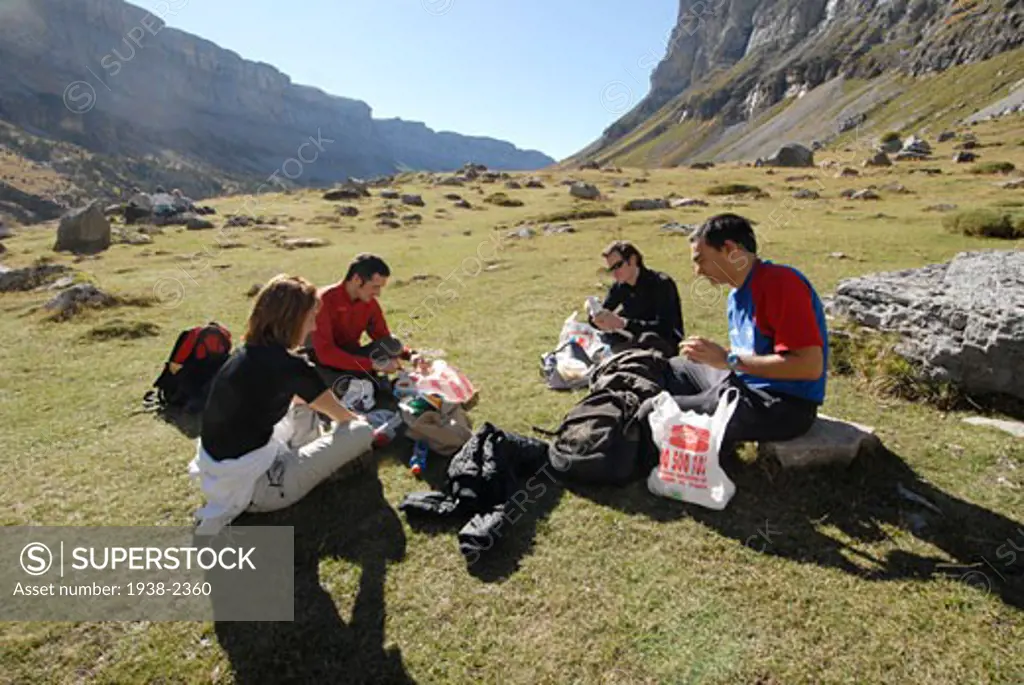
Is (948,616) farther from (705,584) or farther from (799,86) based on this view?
(799,86)

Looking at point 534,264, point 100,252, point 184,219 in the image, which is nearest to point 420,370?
point 534,264

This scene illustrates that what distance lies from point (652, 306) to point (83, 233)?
105ft

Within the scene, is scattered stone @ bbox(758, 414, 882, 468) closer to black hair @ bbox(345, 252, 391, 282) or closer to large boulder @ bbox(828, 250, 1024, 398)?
large boulder @ bbox(828, 250, 1024, 398)

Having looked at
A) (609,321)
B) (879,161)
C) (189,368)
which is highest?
(879,161)

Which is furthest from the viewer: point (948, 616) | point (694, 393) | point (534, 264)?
point (534, 264)

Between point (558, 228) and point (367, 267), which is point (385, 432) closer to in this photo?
point (367, 267)

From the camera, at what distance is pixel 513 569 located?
16.2 ft

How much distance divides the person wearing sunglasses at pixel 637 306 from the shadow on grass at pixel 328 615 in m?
4.92

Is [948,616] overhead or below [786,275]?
below

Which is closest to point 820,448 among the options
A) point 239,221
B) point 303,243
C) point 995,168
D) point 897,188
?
point 303,243

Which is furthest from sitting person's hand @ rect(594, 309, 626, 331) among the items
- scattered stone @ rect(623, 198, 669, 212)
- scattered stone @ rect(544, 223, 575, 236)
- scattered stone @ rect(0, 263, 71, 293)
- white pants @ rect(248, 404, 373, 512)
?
scattered stone @ rect(623, 198, 669, 212)

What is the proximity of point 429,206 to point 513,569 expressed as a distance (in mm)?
41654

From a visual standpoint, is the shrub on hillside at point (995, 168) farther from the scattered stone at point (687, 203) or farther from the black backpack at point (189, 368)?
the black backpack at point (189, 368)

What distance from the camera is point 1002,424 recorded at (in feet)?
22.3
